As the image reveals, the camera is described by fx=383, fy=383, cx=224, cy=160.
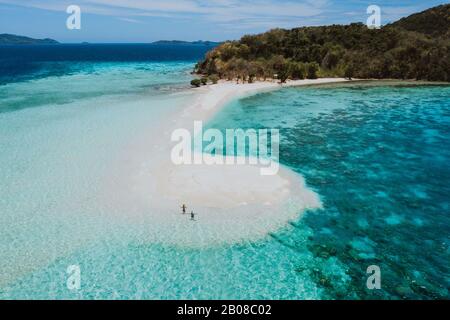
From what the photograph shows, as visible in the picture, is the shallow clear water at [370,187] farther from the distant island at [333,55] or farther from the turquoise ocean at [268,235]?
the distant island at [333,55]

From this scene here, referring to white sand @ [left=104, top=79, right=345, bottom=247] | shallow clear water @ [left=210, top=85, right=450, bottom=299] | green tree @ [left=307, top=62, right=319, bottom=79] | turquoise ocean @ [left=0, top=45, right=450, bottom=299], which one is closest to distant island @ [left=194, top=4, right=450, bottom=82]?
green tree @ [left=307, top=62, right=319, bottom=79]

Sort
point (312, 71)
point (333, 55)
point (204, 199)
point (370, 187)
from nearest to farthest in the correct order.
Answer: point (204, 199)
point (370, 187)
point (312, 71)
point (333, 55)

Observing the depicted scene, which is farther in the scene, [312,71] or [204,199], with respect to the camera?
[312,71]

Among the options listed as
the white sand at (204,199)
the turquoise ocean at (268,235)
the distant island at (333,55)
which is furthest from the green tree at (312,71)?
the white sand at (204,199)

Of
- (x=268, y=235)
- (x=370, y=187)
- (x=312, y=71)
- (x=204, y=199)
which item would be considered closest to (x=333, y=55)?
(x=312, y=71)

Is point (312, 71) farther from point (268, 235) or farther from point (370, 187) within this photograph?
point (268, 235)

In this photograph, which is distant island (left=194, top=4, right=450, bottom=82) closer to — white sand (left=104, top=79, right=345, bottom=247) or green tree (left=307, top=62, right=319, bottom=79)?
green tree (left=307, top=62, right=319, bottom=79)
